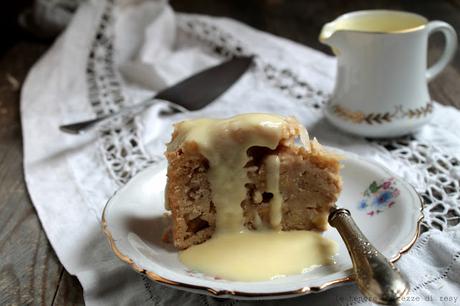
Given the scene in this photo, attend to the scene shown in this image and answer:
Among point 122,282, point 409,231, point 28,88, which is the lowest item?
point 28,88

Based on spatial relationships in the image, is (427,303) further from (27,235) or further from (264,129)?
(27,235)

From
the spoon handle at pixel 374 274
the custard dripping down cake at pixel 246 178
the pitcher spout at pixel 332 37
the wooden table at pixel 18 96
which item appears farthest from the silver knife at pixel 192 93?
the spoon handle at pixel 374 274

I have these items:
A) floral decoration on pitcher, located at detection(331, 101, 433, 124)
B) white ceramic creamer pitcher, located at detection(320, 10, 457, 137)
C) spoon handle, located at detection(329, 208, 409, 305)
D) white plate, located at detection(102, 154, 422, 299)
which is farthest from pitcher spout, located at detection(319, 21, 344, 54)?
spoon handle, located at detection(329, 208, 409, 305)

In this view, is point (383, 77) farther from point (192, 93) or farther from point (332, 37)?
point (192, 93)

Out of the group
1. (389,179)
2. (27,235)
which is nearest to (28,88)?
(27,235)

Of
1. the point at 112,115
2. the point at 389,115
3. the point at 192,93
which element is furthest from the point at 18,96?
the point at 389,115

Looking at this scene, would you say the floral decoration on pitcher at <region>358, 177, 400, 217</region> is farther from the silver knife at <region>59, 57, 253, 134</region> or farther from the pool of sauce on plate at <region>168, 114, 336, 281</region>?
the silver knife at <region>59, 57, 253, 134</region>
